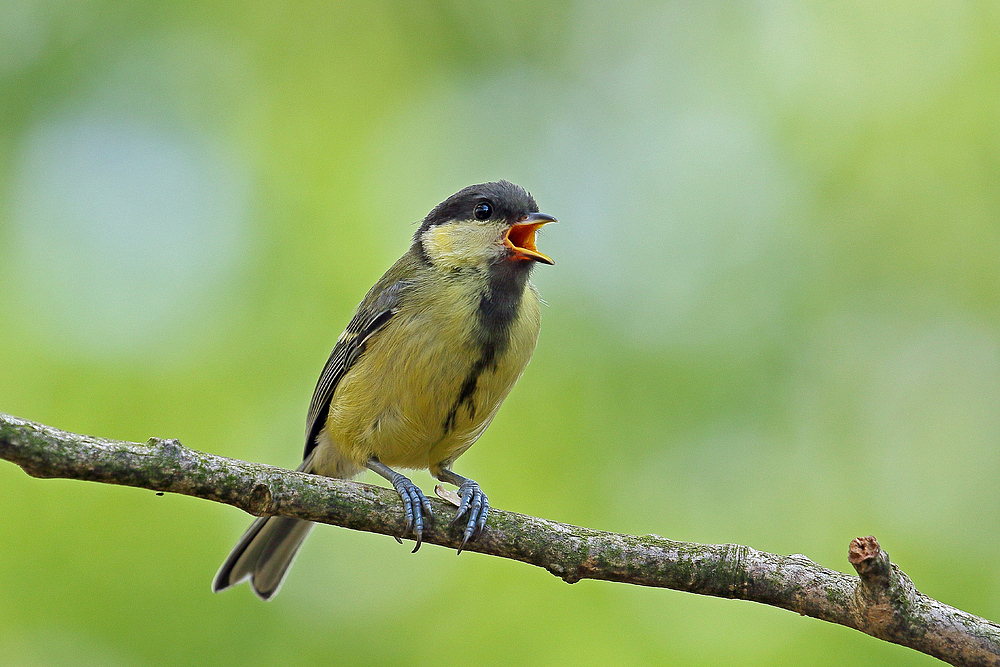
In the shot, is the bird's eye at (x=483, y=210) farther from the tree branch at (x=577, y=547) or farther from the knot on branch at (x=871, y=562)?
the knot on branch at (x=871, y=562)

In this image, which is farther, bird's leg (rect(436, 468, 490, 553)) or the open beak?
the open beak

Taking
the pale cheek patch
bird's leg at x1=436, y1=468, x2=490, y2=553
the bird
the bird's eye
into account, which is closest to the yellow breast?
the bird

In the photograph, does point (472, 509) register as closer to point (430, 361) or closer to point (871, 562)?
point (430, 361)

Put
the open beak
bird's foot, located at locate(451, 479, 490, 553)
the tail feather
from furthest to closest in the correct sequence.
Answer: the tail feather < the open beak < bird's foot, located at locate(451, 479, 490, 553)

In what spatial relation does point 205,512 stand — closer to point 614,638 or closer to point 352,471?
point 352,471

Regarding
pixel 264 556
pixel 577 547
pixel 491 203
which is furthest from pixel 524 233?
pixel 264 556

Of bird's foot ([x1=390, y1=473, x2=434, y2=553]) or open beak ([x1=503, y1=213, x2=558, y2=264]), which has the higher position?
open beak ([x1=503, y1=213, x2=558, y2=264])

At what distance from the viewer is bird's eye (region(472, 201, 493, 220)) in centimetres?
468

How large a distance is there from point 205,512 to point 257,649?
1014 millimetres

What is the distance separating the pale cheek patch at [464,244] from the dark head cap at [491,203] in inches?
2.4

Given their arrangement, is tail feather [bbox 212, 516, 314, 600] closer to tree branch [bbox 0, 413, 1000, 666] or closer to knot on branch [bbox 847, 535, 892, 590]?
tree branch [bbox 0, 413, 1000, 666]

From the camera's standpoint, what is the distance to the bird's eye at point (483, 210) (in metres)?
4.68

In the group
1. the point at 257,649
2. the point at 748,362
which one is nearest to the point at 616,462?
the point at 748,362

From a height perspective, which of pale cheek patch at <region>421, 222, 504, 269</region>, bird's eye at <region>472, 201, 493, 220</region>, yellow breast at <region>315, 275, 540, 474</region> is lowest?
yellow breast at <region>315, 275, 540, 474</region>
